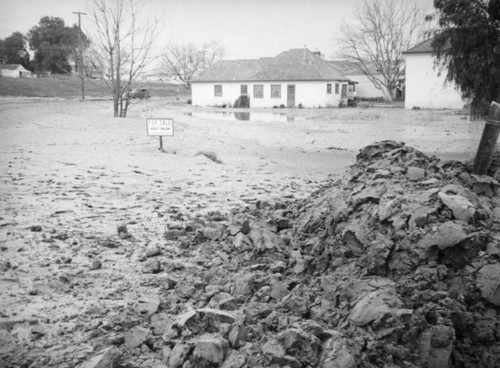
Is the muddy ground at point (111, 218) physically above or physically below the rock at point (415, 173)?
below

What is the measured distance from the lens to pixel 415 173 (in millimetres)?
4707

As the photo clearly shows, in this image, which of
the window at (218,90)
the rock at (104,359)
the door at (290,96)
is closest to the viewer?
the rock at (104,359)

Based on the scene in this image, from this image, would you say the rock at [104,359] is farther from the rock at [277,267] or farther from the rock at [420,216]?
the rock at [420,216]

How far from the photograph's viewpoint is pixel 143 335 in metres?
3.20

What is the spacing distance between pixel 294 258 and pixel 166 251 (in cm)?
152

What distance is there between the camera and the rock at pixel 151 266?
4.50 metres

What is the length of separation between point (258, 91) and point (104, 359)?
4286cm

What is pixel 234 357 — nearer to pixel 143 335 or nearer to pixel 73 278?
pixel 143 335

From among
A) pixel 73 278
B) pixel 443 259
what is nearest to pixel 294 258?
pixel 443 259

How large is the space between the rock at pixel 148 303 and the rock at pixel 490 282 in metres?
2.21

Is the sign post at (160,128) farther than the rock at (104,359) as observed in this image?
Yes

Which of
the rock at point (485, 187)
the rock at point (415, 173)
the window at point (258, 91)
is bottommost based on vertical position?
the rock at point (485, 187)

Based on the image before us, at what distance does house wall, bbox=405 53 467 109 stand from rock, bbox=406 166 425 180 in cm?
3106

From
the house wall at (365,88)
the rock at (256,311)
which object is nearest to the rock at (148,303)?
the rock at (256,311)
